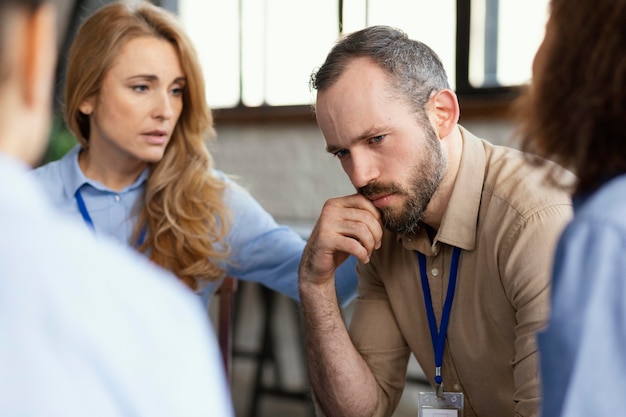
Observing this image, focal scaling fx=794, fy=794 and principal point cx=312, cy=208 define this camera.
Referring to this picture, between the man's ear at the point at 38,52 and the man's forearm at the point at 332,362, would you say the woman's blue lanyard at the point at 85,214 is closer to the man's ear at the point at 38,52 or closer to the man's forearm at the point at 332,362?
the man's forearm at the point at 332,362

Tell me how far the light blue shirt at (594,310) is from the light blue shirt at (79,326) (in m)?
0.36

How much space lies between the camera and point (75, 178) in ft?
7.36

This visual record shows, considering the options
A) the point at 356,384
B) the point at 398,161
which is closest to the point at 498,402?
the point at 356,384

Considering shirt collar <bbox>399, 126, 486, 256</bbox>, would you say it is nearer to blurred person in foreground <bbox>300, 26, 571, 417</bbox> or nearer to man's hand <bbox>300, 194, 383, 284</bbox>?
blurred person in foreground <bbox>300, 26, 571, 417</bbox>

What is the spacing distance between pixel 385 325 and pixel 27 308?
4.42 feet

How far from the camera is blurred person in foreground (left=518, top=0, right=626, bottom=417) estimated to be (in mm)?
726

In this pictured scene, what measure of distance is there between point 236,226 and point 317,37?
116 inches

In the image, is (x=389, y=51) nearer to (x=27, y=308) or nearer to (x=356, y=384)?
(x=356, y=384)

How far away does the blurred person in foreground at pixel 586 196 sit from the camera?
73 centimetres

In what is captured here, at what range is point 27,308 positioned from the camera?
0.54 metres

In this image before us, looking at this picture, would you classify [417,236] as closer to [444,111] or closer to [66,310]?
[444,111]

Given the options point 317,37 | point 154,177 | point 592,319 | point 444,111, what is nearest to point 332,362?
point 444,111

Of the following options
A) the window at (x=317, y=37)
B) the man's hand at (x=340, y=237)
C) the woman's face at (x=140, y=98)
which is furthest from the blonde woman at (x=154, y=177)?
the window at (x=317, y=37)

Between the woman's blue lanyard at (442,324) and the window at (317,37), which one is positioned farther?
the window at (317,37)
